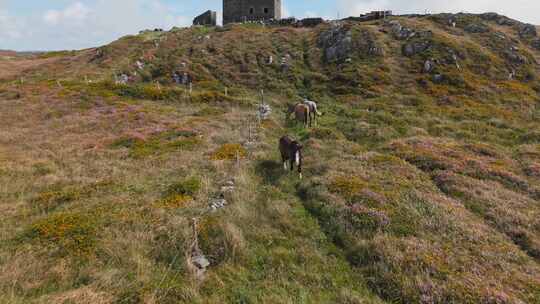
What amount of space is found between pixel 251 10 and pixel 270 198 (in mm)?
73914

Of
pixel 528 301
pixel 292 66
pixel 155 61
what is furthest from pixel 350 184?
pixel 155 61

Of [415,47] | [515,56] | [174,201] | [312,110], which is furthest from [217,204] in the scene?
[515,56]

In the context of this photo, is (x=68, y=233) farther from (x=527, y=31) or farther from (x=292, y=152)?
(x=527, y=31)

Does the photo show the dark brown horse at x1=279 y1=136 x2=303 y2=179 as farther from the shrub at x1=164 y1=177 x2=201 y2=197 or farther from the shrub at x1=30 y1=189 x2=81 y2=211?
the shrub at x1=30 y1=189 x2=81 y2=211

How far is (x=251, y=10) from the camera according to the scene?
251 ft

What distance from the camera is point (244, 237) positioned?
968 cm

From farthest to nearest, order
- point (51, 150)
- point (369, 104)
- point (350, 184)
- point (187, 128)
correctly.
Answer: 1. point (369, 104)
2. point (187, 128)
3. point (51, 150)
4. point (350, 184)

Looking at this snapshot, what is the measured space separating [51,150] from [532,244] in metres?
23.1

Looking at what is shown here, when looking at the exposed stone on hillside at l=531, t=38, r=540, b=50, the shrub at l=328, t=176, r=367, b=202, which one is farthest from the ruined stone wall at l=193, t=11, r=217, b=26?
the shrub at l=328, t=176, r=367, b=202

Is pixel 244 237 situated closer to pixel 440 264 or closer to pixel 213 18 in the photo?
pixel 440 264

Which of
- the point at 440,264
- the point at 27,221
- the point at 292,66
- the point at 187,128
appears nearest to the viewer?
the point at 440,264

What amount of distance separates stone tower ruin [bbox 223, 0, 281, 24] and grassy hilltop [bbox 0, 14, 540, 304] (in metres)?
49.0

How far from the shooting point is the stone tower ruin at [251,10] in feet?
249

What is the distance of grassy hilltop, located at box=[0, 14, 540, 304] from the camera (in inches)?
296
